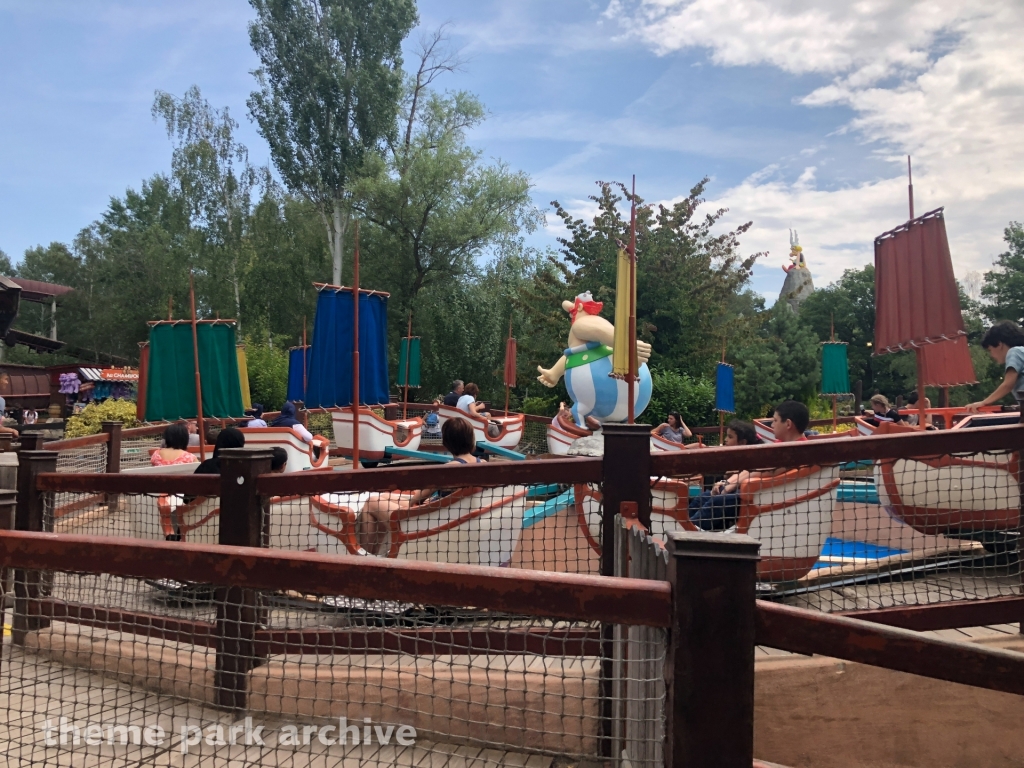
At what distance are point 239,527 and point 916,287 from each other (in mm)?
4357

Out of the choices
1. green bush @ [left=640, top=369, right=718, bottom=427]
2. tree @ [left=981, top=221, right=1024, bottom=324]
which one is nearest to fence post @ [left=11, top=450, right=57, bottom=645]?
green bush @ [left=640, top=369, right=718, bottom=427]

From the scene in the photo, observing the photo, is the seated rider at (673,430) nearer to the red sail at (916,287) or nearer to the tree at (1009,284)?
the red sail at (916,287)

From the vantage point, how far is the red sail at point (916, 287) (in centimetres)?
457

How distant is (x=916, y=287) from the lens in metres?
4.75

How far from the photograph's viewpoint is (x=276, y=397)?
22.7 metres

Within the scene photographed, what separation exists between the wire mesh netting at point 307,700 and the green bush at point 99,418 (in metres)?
12.6

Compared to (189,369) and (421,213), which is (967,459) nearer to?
(189,369)

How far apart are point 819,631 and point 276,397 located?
A: 22839 mm

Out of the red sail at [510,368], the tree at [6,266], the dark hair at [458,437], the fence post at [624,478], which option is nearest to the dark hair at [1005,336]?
the fence post at [624,478]

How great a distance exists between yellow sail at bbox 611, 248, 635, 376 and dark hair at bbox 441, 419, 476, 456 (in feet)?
11.4

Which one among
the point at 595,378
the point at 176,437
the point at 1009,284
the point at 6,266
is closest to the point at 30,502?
the point at 176,437

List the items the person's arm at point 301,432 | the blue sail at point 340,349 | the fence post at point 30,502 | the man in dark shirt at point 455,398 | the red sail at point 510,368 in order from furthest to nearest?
the red sail at point 510,368 < the man in dark shirt at point 455,398 < the person's arm at point 301,432 < the blue sail at point 340,349 < the fence post at point 30,502

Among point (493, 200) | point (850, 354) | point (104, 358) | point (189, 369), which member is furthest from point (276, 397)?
point (850, 354)

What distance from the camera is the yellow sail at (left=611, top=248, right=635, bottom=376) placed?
7.49 meters
